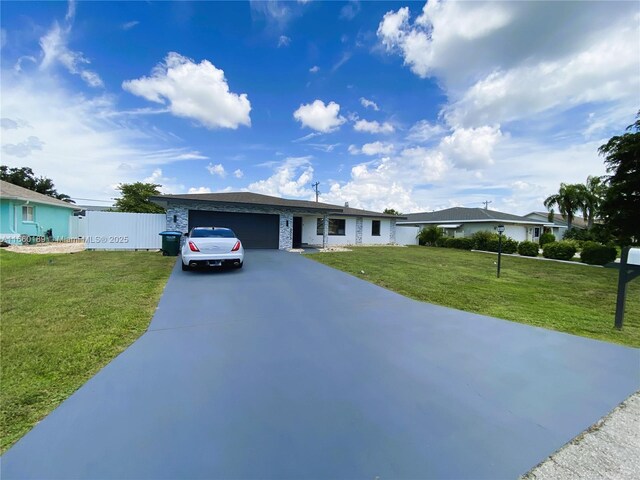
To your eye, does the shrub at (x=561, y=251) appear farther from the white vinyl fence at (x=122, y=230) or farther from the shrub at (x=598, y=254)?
the white vinyl fence at (x=122, y=230)

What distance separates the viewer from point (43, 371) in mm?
2695

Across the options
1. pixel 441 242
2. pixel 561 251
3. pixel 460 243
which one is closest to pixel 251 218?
pixel 460 243

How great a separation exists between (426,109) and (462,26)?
5.40 metres

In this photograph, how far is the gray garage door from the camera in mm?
13969

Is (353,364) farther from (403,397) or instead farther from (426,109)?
(426,109)

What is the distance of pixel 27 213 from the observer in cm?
1708

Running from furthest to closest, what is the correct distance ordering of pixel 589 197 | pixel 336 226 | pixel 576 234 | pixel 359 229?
pixel 576 234
pixel 589 197
pixel 359 229
pixel 336 226

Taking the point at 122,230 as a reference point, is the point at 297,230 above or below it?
above

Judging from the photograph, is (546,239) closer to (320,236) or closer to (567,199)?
(567,199)

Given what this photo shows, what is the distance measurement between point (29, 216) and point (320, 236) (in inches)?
749

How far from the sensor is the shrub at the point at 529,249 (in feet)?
57.8

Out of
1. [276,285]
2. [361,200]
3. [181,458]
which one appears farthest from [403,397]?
[361,200]

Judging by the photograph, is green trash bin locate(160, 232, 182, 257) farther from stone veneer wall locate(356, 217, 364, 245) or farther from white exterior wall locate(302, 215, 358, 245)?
stone veneer wall locate(356, 217, 364, 245)

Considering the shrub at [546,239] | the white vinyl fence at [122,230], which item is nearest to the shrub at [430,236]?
the shrub at [546,239]
